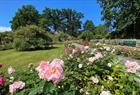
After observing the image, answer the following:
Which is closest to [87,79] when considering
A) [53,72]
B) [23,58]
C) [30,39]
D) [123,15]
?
→ [53,72]

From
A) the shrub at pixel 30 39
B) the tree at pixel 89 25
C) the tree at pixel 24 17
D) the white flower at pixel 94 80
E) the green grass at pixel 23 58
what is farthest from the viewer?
the tree at pixel 89 25

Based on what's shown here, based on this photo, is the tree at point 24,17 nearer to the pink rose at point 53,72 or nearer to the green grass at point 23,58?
the green grass at point 23,58

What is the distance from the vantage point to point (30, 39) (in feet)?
119

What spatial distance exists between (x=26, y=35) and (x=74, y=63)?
32215 millimetres

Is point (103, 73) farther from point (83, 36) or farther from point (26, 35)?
point (83, 36)

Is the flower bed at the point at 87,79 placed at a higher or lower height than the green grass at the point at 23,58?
higher

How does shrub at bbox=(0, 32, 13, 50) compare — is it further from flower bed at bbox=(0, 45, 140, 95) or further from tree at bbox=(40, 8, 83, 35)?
tree at bbox=(40, 8, 83, 35)

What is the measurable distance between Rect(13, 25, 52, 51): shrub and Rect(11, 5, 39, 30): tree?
155 ft

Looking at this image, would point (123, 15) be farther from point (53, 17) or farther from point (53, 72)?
point (53, 17)

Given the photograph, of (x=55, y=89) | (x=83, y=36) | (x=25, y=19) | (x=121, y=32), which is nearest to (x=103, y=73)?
(x=55, y=89)

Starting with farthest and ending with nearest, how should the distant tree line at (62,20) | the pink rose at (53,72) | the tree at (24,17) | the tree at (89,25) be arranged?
the tree at (89,25), the distant tree line at (62,20), the tree at (24,17), the pink rose at (53,72)

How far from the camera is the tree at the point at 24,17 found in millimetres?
85812

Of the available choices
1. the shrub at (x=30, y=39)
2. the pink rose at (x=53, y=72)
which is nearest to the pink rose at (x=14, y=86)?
the pink rose at (x=53, y=72)

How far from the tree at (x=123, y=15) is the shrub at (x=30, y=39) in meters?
11.8
